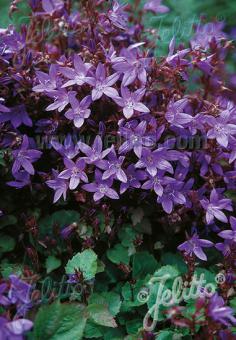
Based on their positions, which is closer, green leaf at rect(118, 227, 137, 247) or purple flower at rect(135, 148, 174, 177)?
purple flower at rect(135, 148, 174, 177)

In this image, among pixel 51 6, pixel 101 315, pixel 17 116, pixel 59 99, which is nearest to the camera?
pixel 101 315

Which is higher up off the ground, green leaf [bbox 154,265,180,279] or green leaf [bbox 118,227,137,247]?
green leaf [bbox 154,265,180,279]

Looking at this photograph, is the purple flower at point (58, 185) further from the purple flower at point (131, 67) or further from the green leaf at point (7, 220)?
the purple flower at point (131, 67)

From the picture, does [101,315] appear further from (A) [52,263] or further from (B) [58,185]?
(B) [58,185]

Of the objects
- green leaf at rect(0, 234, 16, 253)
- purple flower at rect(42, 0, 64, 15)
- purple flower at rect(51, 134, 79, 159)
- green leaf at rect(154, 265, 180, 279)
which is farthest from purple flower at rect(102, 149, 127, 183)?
purple flower at rect(42, 0, 64, 15)

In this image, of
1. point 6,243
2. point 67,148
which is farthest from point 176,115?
point 6,243

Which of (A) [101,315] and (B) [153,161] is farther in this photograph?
(B) [153,161]

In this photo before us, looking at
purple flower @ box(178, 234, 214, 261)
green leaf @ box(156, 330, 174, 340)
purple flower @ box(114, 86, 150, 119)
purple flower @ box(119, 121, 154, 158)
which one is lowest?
green leaf @ box(156, 330, 174, 340)

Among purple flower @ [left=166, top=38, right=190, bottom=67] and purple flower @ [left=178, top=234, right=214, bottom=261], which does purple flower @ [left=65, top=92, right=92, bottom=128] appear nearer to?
purple flower @ [left=166, top=38, right=190, bottom=67]
